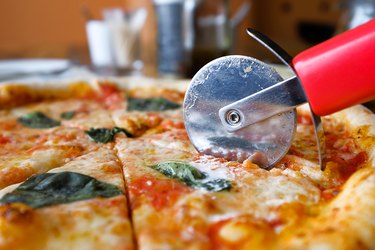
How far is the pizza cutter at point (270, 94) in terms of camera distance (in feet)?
3.33

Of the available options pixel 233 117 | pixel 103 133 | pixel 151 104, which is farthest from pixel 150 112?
pixel 233 117

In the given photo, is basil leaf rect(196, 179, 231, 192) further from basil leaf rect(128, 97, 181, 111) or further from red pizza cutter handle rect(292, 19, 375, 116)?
basil leaf rect(128, 97, 181, 111)

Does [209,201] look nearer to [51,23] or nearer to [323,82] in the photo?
[323,82]

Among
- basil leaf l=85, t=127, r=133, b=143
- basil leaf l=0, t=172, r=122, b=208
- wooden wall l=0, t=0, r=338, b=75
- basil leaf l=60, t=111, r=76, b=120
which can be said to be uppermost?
basil leaf l=0, t=172, r=122, b=208

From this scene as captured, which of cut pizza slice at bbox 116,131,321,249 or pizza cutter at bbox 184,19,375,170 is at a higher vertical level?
pizza cutter at bbox 184,19,375,170

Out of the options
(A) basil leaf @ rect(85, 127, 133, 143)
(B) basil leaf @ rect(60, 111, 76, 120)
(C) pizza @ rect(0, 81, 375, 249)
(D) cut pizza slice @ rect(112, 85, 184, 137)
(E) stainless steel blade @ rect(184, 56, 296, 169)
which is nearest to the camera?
(C) pizza @ rect(0, 81, 375, 249)

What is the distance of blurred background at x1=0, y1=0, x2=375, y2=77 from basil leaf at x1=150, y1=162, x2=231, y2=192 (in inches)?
71.8

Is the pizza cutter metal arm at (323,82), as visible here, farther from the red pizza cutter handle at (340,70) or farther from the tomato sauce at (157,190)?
the tomato sauce at (157,190)

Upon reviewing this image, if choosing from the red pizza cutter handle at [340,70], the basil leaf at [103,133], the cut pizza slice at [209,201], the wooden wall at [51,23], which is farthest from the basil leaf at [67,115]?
the wooden wall at [51,23]

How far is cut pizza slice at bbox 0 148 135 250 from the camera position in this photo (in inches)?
37.1

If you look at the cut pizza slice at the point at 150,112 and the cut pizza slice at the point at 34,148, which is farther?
the cut pizza slice at the point at 150,112

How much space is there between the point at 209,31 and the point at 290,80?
6.97ft

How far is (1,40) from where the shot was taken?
5.40 meters

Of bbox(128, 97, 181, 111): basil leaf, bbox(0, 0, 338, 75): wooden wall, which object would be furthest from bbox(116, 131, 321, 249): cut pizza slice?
bbox(0, 0, 338, 75): wooden wall
